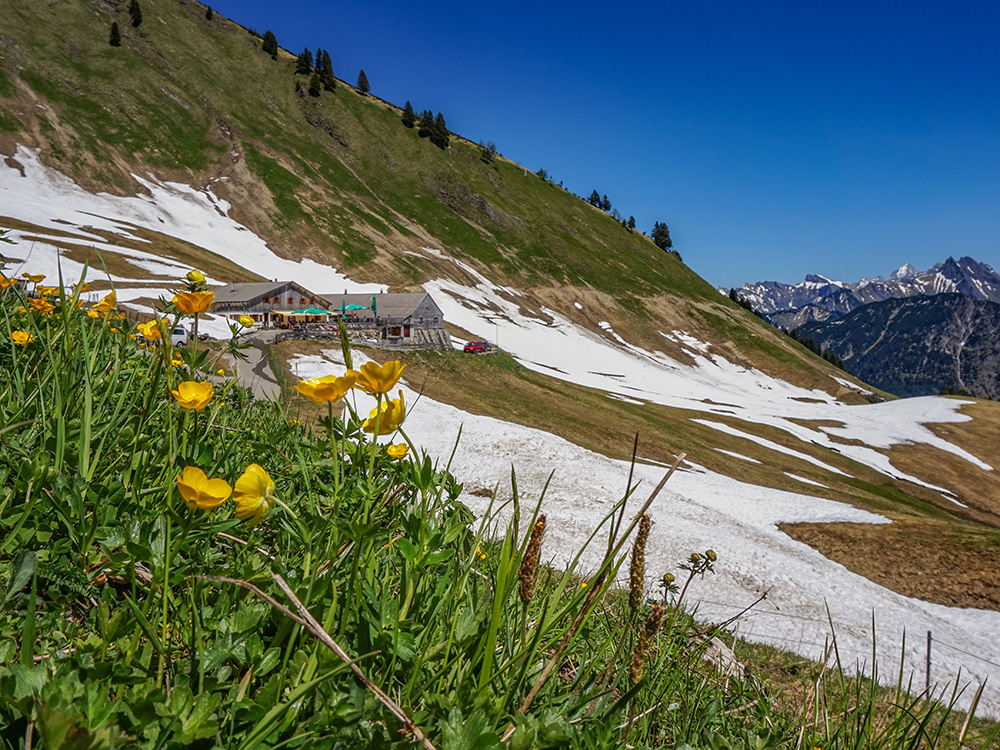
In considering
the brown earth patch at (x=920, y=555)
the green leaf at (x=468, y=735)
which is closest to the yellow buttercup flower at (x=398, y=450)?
the green leaf at (x=468, y=735)

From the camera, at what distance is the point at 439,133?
124250mm

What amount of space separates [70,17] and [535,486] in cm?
12622

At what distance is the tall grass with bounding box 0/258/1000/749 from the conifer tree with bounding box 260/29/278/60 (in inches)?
5860

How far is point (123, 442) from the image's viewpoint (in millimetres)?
2283

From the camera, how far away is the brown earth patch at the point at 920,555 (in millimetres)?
17859

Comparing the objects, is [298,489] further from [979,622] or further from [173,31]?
[173,31]

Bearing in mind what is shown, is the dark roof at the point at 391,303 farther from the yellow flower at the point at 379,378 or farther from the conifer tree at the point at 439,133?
the conifer tree at the point at 439,133

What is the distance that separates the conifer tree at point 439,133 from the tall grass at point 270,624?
135 metres

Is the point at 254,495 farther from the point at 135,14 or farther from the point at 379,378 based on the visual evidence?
the point at 135,14

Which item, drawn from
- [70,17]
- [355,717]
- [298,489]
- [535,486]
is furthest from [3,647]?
[70,17]

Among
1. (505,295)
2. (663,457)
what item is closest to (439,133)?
(505,295)

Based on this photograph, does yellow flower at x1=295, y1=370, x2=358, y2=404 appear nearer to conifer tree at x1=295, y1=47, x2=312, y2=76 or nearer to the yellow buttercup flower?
the yellow buttercup flower

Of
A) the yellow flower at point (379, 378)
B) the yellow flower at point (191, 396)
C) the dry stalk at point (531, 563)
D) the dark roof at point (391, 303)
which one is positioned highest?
the dark roof at point (391, 303)

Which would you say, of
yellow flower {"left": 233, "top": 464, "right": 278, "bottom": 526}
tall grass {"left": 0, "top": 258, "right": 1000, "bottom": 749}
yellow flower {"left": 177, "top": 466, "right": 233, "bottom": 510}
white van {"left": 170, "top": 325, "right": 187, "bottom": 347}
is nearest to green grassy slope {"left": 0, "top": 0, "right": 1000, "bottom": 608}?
white van {"left": 170, "top": 325, "right": 187, "bottom": 347}
